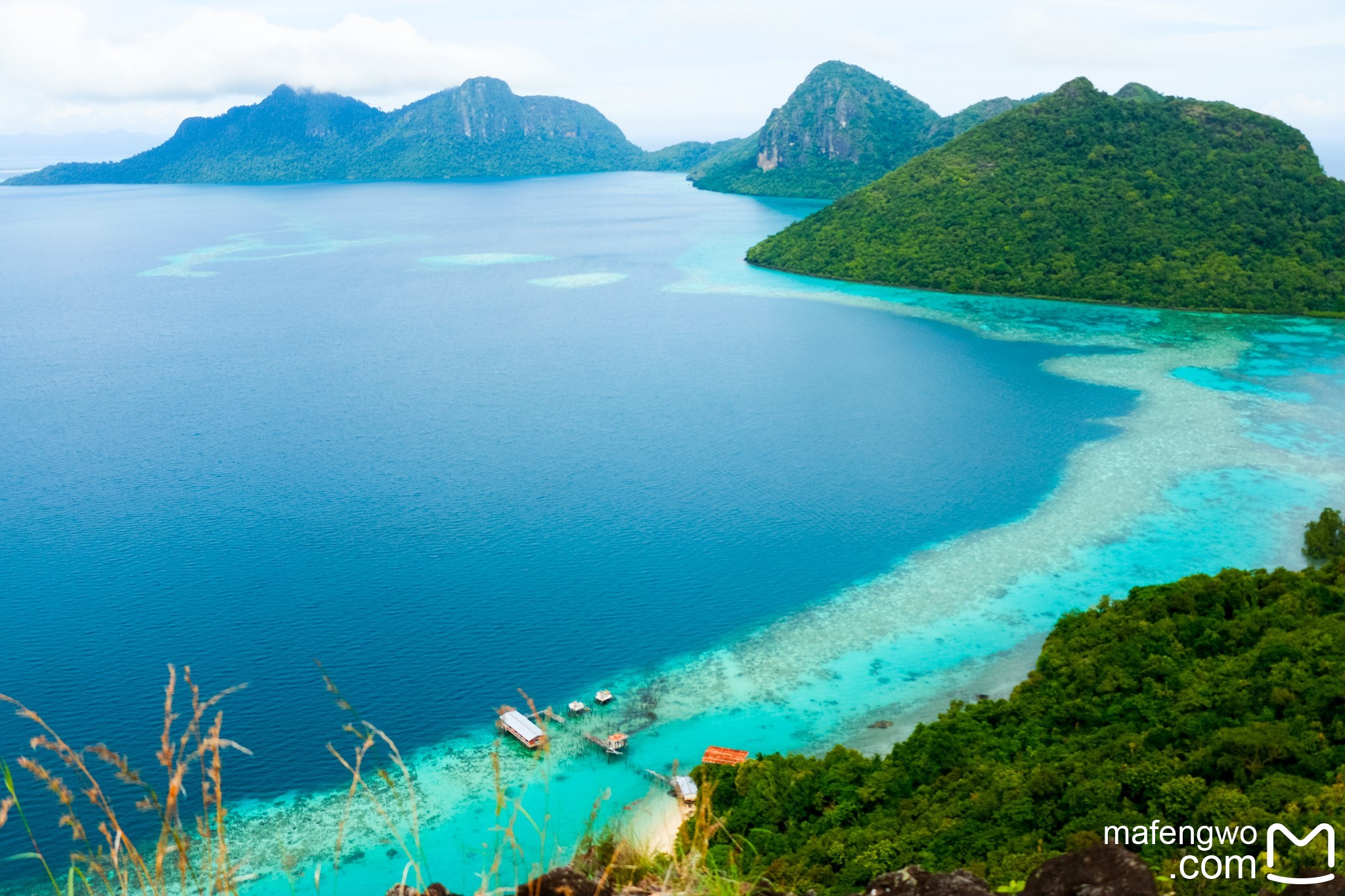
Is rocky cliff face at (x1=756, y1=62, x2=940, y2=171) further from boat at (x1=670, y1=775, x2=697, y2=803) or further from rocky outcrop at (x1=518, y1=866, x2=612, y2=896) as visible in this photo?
rocky outcrop at (x1=518, y1=866, x2=612, y2=896)

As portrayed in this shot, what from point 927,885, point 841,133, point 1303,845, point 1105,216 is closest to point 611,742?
point 1303,845

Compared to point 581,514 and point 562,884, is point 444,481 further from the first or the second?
point 562,884

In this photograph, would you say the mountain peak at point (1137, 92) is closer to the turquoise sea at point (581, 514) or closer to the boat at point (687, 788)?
the turquoise sea at point (581, 514)

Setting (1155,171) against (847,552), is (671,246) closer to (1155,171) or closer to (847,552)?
(1155,171)

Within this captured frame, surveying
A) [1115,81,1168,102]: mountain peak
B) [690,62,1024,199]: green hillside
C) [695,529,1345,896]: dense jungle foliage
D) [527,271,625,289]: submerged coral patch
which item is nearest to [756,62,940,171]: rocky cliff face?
[690,62,1024,199]: green hillside

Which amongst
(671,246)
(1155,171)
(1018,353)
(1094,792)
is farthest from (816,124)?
(1094,792)

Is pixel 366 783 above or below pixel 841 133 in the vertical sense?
below
